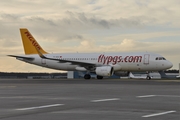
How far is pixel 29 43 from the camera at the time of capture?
64.9 m

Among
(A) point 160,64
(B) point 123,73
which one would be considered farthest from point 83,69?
(A) point 160,64

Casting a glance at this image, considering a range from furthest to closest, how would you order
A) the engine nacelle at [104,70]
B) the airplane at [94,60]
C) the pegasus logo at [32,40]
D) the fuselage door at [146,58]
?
the pegasus logo at [32,40] < the airplane at [94,60] < the fuselage door at [146,58] < the engine nacelle at [104,70]

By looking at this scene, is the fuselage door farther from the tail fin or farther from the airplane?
the tail fin

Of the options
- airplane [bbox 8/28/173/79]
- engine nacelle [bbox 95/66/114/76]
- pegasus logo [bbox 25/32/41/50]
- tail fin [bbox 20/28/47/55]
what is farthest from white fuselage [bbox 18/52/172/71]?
pegasus logo [bbox 25/32/41/50]

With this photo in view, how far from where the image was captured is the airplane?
2176 inches

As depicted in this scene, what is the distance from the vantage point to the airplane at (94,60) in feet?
181

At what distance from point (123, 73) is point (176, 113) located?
47.4m

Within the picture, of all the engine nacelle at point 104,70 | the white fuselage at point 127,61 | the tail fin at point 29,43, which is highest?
the tail fin at point 29,43

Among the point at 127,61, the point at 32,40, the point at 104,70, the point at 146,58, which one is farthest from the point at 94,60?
the point at 32,40

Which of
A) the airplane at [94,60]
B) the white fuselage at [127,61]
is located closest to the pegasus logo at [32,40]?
the airplane at [94,60]

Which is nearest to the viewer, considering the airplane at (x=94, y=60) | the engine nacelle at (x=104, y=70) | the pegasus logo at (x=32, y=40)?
the engine nacelle at (x=104, y=70)

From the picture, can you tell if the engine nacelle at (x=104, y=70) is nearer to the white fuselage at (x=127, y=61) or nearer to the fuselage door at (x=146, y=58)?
the white fuselage at (x=127, y=61)

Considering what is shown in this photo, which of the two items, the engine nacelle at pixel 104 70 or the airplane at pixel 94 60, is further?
the airplane at pixel 94 60

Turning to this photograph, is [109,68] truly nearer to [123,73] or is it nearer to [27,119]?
[123,73]
